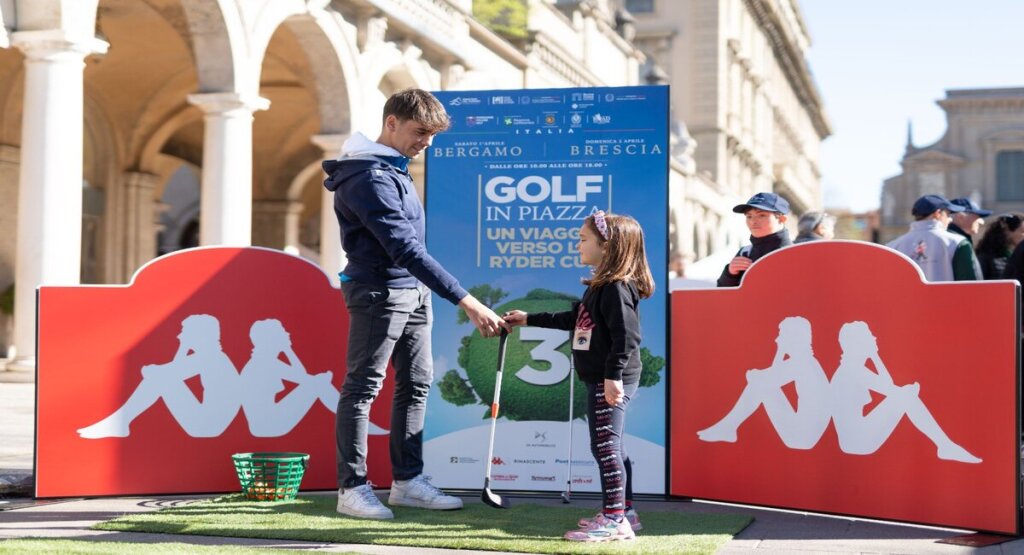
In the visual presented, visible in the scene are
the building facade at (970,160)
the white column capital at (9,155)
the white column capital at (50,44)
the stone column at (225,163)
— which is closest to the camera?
the white column capital at (50,44)

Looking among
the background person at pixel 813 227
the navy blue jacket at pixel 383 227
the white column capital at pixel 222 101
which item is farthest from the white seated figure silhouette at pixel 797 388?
the white column capital at pixel 222 101

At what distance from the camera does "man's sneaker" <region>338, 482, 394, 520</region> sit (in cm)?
631

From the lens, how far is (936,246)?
28.8 feet

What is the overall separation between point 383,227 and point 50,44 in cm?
889

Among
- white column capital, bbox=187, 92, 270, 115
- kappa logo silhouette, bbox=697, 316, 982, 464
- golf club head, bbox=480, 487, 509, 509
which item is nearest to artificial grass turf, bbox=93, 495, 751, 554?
golf club head, bbox=480, 487, 509, 509

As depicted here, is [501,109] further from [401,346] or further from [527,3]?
[527,3]

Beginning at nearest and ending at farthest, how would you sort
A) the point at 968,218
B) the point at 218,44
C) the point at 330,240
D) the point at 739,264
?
the point at 739,264, the point at 968,218, the point at 218,44, the point at 330,240

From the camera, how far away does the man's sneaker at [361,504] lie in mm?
6309

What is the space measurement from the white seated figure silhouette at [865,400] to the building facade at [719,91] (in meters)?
39.3

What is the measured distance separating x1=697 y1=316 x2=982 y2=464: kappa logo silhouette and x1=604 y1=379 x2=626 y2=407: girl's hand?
49.3 inches

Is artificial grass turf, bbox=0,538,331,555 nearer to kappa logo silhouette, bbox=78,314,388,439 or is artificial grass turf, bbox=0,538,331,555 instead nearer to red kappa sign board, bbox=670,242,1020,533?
kappa logo silhouette, bbox=78,314,388,439

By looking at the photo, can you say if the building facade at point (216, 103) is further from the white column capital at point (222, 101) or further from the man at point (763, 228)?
the man at point (763, 228)

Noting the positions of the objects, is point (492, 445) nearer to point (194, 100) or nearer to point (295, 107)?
point (194, 100)

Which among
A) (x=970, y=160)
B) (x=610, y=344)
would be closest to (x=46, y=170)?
(x=610, y=344)
